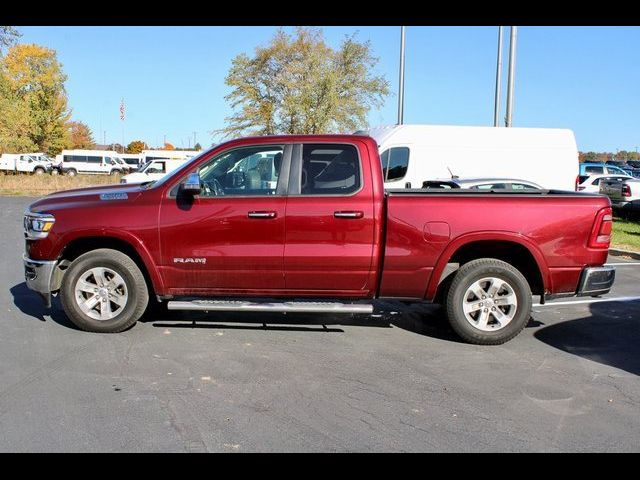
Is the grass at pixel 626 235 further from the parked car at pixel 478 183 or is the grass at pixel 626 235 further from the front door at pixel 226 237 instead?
the front door at pixel 226 237

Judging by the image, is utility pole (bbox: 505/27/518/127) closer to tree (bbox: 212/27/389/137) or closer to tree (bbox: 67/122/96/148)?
tree (bbox: 212/27/389/137)

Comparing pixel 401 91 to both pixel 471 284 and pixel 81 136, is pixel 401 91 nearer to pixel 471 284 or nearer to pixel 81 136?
pixel 471 284

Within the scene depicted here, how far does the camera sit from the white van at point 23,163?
49.7m

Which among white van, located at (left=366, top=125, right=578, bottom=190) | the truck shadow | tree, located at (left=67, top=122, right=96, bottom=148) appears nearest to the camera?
the truck shadow

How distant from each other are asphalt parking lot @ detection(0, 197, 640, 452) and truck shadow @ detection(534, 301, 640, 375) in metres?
0.02

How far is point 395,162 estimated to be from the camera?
50.6 feet

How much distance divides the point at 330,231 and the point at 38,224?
2900 mm

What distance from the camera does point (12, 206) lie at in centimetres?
2208

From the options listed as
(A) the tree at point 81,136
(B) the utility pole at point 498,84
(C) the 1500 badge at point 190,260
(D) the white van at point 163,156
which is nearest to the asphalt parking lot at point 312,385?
(C) the 1500 badge at point 190,260

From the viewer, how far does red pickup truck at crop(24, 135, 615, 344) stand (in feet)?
18.2

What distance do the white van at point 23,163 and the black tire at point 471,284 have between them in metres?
50.0

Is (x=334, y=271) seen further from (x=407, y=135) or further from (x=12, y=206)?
(x=12, y=206)

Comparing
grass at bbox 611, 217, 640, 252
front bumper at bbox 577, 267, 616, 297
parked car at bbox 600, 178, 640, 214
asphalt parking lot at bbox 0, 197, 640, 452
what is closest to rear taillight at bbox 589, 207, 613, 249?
front bumper at bbox 577, 267, 616, 297
